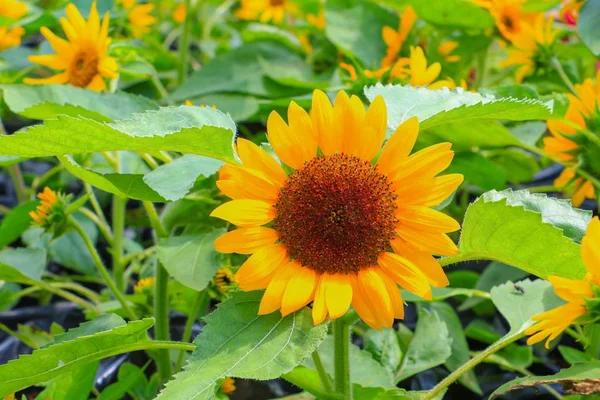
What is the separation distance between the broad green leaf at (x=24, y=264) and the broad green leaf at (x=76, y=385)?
0.15 metres

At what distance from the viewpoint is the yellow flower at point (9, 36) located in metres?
1.06

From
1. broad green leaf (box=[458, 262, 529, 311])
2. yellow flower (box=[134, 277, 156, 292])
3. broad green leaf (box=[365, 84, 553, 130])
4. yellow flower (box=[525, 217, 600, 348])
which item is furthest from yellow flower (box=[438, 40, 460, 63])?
yellow flower (box=[525, 217, 600, 348])

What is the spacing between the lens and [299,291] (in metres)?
0.47

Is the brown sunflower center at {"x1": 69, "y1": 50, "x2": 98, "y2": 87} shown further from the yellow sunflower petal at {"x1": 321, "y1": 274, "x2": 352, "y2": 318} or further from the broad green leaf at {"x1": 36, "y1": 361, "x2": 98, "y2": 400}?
the yellow sunflower petal at {"x1": 321, "y1": 274, "x2": 352, "y2": 318}

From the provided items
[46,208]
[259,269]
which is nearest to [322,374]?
[259,269]

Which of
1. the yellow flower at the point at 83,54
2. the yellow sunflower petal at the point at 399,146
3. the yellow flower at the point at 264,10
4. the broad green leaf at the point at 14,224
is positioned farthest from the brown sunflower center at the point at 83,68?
the yellow flower at the point at 264,10

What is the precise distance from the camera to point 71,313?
959mm

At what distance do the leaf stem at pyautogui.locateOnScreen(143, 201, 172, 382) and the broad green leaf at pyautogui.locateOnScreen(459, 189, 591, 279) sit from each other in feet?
0.99

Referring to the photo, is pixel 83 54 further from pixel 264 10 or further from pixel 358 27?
pixel 264 10

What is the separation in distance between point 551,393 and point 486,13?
53 cm

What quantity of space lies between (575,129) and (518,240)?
33cm

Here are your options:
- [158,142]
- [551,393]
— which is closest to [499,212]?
[158,142]

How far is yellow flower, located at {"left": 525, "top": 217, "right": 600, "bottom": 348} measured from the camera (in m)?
0.42

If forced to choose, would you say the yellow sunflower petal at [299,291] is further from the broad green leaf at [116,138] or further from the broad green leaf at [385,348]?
the broad green leaf at [385,348]
